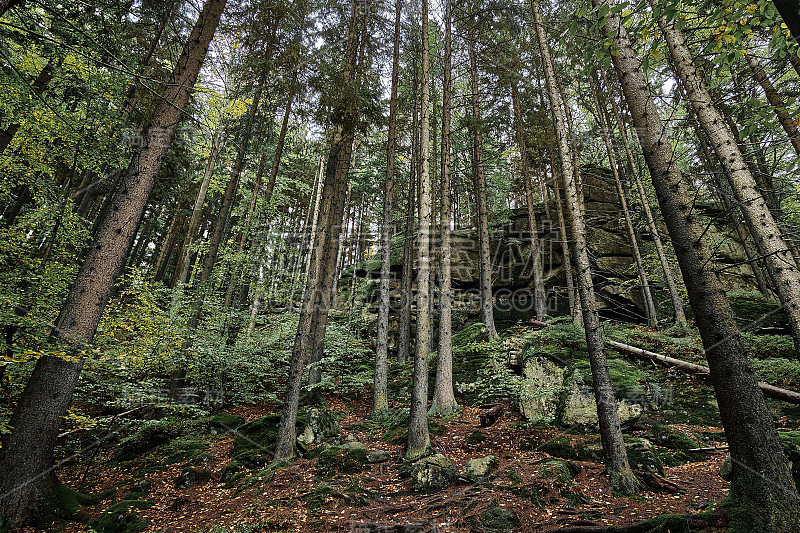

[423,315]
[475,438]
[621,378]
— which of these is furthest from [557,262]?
[475,438]

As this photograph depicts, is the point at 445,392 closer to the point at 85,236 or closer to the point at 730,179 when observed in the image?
the point at 730,179

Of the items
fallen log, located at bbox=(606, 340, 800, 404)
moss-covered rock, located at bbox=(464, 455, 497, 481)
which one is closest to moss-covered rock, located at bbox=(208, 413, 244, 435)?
moss-covered rock, located at bbox=(464, 455, 497, 481)

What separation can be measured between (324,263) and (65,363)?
837 centimetres

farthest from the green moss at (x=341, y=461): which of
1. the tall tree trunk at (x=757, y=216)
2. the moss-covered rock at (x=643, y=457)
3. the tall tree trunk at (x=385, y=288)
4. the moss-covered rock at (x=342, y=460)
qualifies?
the tall tree trunk at (x=757, y=216)

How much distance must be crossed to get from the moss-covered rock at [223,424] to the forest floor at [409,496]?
5.95 ft

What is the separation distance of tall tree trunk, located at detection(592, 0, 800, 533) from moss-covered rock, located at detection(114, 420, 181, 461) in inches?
443

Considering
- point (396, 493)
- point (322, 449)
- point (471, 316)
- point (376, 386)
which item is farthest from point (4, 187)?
point (471, 316)

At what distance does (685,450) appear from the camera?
6363mm

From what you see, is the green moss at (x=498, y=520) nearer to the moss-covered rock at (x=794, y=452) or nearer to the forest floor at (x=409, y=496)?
the forest floor at (x=409, y=496)

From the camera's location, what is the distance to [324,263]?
42.1 feet

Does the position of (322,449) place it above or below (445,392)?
below

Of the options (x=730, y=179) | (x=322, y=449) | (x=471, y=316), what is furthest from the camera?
(x=471, y=316)

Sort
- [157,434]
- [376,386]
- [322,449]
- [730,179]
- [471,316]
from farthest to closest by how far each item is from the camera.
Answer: [471,316]
[376,386]
[157,434]
[322,449]
[730,179]

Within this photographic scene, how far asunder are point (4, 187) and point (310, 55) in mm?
8536
